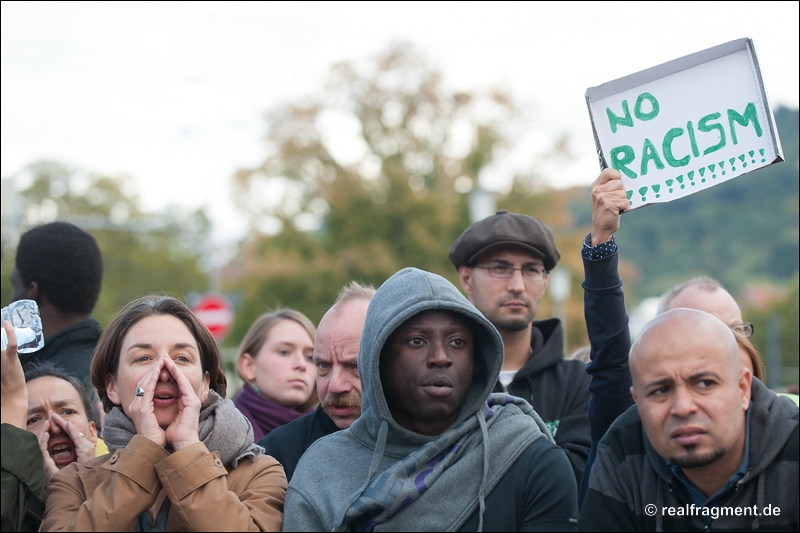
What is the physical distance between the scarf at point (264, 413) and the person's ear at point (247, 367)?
29 cm

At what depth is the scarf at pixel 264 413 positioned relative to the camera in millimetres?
5496

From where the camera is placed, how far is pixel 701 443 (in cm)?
274

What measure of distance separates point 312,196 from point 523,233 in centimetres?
2164

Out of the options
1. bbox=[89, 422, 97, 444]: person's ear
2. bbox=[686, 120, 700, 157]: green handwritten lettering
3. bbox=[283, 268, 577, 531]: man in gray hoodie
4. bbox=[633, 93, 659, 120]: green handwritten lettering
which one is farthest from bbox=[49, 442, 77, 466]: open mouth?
bbox=[686, 120, 700, 157]: green handwritten lettering

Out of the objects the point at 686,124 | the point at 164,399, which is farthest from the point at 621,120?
the point at 164,399

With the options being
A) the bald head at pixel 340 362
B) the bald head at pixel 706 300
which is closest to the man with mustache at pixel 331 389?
the bald head at pixel 340 362

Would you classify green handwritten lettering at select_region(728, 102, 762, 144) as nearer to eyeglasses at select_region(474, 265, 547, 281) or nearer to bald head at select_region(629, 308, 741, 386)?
bald head at select_region(629, 308, 741, 386)

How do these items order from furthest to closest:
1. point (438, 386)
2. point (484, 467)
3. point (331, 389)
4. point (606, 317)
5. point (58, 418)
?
point (331, 389)
point (58, 418)
point (606, 317)
point (438, 386)
point (484, 467)

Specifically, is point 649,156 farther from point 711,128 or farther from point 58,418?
point 58,418

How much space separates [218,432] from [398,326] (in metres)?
0.79

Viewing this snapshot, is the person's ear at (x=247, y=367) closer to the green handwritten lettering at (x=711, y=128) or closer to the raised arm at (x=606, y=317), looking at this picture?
the raised arm at (x=606, y=317)

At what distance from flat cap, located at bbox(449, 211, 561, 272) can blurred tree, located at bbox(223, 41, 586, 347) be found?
Answer: 17.3m

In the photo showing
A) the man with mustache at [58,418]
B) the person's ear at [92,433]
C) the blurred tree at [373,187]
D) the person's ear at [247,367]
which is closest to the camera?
the man with mustache at [58,418]

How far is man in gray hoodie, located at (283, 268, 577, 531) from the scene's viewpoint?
3061 mm
